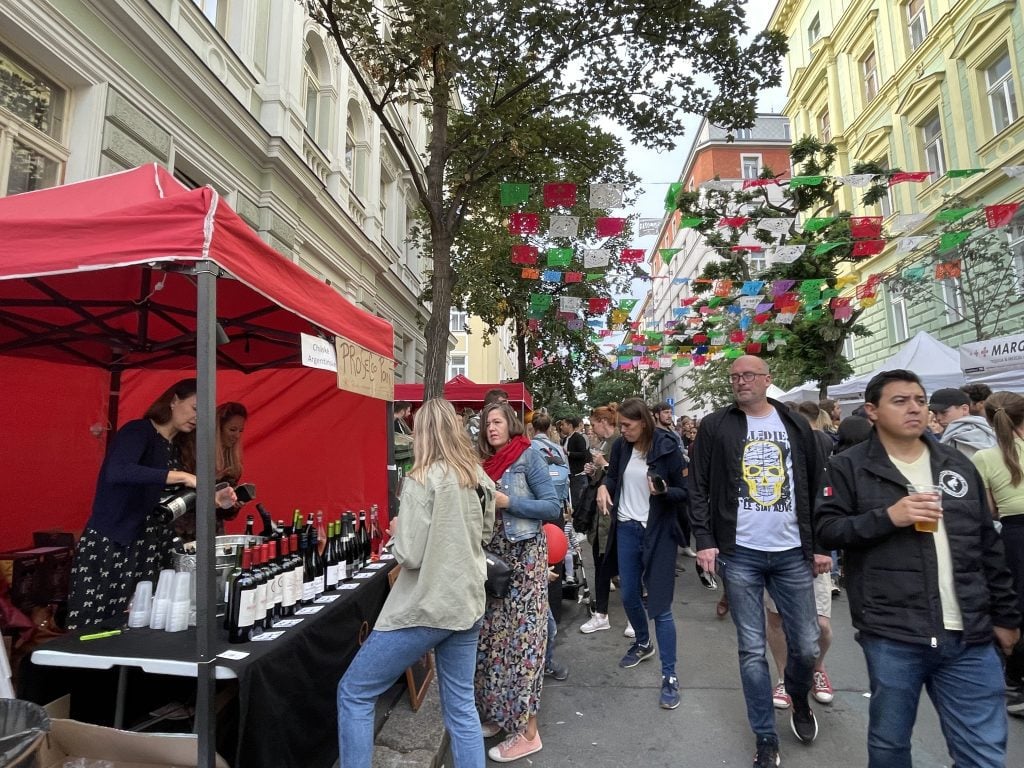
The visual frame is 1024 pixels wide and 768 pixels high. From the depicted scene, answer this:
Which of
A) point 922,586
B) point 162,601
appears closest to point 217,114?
point 162,601

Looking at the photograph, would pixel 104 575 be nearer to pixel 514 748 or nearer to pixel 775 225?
pixel 514 748

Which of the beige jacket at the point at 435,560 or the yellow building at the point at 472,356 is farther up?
the yellow building at the point at 472,356

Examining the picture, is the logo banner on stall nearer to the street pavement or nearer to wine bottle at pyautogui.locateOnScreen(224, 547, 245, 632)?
the street pavement

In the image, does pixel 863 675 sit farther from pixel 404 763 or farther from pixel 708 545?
pixel 404 763

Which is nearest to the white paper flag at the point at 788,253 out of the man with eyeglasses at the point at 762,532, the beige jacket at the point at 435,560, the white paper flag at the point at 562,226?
the white paper flag at the point at 562,226

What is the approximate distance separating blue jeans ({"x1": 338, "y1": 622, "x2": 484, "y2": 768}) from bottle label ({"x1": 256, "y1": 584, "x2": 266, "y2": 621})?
45 centimetres

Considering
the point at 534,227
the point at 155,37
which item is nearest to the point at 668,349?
the point at 534,227

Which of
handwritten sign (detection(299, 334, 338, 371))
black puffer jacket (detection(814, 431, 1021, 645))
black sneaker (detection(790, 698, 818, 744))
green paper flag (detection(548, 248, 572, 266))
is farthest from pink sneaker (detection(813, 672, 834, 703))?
green paper flag (detection(548, 248, 572, 266))

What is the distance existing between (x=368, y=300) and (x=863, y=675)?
12.6 meters

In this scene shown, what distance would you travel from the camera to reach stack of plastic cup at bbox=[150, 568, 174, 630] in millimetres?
2535

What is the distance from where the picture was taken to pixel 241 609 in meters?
2.33

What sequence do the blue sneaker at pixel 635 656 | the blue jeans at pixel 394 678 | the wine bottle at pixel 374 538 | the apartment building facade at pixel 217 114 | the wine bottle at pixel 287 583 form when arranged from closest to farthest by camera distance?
the blue jeans at pixel 394 678
the wine bottle at pixel 287 583
the wine bottle at pixel 374 538
the blue sneaker at pixel 635 656
the apartment building facade at pixel 217 114

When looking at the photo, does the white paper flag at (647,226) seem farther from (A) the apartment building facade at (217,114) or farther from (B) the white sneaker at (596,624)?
(B) the white sneaker at (596,624)

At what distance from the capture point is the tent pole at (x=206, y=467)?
2.19m
